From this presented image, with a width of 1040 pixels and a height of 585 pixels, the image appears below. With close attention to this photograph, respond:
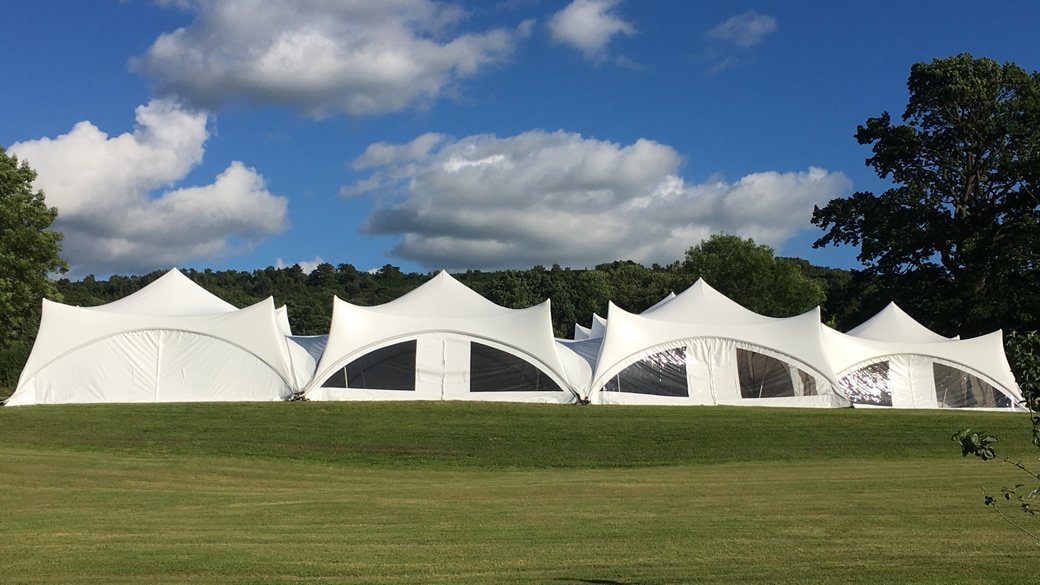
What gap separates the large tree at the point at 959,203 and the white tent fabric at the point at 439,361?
22052 mm

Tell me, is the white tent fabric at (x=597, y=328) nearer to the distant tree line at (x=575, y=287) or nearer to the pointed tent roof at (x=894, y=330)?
the pointed tent roof at (x=894, y=330)

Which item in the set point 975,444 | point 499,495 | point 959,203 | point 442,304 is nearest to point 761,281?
point 959,203

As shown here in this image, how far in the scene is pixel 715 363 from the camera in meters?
29.4

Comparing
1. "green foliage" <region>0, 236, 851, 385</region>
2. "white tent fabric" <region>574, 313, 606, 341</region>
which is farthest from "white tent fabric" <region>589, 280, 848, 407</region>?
"green foliage" <region>0, 236, 851, 385</region>

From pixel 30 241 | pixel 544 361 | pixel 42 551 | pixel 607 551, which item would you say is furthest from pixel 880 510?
pixel 30 241

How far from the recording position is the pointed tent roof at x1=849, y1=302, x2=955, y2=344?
32406 mm

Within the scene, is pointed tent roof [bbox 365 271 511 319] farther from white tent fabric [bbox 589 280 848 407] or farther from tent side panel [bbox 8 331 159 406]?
tent side panel [bbox 8 331 159 406]

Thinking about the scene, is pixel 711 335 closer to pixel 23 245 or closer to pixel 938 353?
pixel 938 353

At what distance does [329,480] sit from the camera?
17.9 metres

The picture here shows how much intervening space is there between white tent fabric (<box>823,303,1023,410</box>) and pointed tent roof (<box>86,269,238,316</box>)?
64.9ft

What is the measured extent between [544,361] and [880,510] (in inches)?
658

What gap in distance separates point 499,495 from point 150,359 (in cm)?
1714

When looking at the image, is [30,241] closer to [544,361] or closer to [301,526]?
[544,361]

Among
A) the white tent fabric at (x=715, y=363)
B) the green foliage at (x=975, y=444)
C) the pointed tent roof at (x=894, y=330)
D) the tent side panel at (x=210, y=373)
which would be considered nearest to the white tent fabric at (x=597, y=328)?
the white tent fabric at (x=715, y=363)
